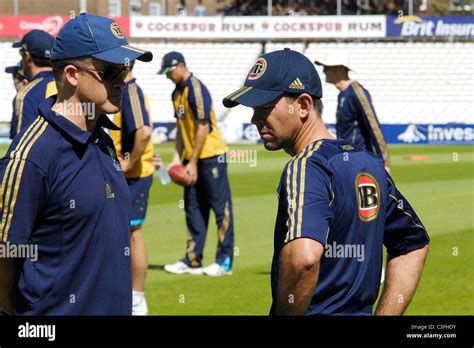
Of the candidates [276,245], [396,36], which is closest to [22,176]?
[276,245]

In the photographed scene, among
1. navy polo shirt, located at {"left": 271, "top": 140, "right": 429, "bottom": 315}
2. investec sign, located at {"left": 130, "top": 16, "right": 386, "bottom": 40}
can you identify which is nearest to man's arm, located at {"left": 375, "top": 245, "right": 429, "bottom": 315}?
navy polo shirt, located at {"left": 271, "top": 140, "right": 429, "bottom": 315}

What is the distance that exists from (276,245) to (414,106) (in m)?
45.1

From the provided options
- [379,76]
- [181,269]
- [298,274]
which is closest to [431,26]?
[379,76]

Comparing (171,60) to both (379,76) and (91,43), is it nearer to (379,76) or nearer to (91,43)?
(91,43)

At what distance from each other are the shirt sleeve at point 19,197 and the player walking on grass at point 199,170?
7.72 m

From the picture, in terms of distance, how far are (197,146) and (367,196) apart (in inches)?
317

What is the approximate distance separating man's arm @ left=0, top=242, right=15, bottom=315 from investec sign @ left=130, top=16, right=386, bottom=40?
160 feet

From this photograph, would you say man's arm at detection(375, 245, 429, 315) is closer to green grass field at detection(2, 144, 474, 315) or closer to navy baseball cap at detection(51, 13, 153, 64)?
navy baseball cap at detection(51, 13, 153, 64)

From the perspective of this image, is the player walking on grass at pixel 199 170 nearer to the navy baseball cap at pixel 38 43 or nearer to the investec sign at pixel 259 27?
the navy baseball cap at pixel 38 43

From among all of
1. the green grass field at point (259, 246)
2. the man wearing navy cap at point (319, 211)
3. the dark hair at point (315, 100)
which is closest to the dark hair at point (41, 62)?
the green grass field at point (259, 246)

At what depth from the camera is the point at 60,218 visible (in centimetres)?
414

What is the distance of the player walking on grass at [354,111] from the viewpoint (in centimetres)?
1030

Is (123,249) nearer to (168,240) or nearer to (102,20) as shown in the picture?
(102,20)

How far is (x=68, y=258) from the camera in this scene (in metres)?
4.16
